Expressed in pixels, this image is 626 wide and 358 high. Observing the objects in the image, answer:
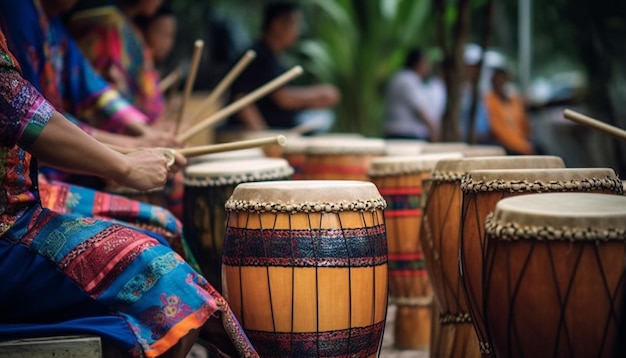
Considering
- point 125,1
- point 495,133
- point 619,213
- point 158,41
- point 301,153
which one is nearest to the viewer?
point 619,213

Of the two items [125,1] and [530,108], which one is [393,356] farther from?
[530,108]

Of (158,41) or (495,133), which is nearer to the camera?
(158,41)

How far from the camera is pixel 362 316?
2.46 m

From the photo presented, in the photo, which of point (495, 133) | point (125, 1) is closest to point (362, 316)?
point (125, 1)

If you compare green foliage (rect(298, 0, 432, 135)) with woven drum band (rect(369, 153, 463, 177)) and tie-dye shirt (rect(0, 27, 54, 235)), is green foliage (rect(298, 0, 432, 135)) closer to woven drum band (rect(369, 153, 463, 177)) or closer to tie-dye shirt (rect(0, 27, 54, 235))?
woven drum band (rect(369, 153, 463, 177))

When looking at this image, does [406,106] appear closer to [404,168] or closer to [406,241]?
[406,241]

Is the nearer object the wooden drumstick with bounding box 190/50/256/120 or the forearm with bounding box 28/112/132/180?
the forearm with bounding box 28/112/132/180

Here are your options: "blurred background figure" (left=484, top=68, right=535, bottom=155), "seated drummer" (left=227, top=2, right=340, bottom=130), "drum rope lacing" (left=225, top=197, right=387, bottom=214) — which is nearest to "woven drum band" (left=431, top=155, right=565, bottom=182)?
"drum rope lacing" (left=225, top=197, right=387, bottom=214)

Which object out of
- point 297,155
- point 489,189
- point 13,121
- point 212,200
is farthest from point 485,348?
point 297,155

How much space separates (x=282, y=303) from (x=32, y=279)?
675 mm

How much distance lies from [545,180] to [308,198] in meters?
0.64

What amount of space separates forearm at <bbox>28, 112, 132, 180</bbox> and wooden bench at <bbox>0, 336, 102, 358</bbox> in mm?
437

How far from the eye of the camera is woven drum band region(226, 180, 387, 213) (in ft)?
7.82

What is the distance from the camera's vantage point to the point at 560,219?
75.9 inches
